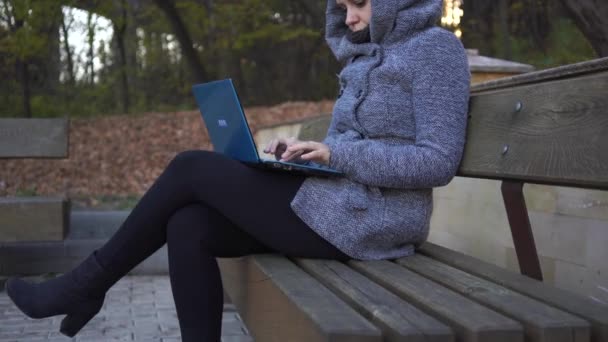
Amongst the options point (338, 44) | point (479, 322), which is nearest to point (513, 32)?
point (338, 44)

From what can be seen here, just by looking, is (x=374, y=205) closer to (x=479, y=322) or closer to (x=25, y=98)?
(x=479, y=322)

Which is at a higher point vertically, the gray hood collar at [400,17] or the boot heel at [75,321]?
the gray hood collar at [400,17]

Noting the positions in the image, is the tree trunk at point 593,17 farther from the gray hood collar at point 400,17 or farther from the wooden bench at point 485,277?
the gray hood collar at point 400,17

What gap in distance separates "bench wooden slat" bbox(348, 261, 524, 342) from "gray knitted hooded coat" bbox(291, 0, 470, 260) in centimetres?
13

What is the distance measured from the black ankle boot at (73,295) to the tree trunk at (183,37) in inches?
469

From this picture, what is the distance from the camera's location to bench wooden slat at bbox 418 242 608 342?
6.06 ft

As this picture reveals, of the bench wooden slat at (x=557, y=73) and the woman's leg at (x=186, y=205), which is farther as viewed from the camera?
the woman's leg at (x=186, y=205)

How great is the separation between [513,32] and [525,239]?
11.7m

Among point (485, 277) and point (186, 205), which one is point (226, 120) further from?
point (485, 277)

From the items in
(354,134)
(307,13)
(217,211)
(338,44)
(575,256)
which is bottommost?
(575,256)

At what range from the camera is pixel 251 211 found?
2.77 meters

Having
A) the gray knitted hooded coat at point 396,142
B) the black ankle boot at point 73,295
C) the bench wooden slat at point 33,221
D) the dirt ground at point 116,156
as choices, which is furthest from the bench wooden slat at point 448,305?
the dirt ground at point 116,156

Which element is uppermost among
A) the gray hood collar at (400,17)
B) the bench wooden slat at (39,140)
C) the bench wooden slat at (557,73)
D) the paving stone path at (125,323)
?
the gray hood collar at (400,17)

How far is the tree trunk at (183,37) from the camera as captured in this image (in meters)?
14.5
